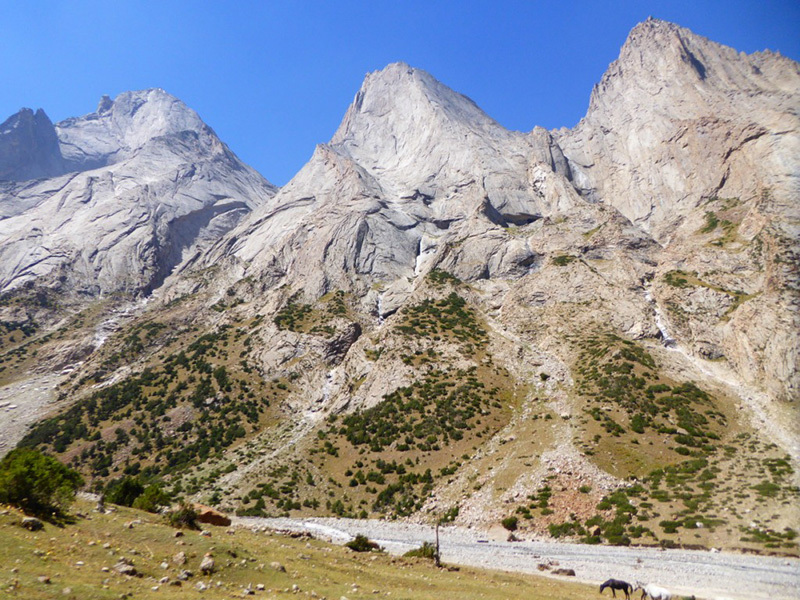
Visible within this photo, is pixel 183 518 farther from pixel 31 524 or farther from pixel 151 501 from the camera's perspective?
pixel 31 524

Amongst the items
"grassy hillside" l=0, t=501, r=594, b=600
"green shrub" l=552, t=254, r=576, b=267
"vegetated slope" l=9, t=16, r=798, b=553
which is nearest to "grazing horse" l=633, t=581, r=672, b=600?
"grassy hillside" l=0, t=501, r=594, b=600

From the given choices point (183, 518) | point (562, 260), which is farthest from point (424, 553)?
point (562, 260)

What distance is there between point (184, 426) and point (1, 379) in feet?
204

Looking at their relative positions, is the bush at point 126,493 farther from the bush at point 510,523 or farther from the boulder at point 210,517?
the bush at point 510,523

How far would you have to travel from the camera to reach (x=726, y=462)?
45031mm

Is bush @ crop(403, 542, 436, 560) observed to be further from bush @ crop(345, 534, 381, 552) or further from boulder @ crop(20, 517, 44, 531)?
boulder @ crop(20, 517, 44, 531)

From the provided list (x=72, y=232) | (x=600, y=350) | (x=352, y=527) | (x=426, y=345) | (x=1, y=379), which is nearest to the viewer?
(x=352, y=527)

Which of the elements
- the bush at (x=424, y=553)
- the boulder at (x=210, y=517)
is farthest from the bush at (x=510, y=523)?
the boulder at (x=210, y=517)

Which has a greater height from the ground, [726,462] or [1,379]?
[1,379]

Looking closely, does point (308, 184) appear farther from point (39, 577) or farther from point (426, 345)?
point (39, 577)

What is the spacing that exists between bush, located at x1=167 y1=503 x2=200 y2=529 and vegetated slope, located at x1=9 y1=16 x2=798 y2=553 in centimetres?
2930

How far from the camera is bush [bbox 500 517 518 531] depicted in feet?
132

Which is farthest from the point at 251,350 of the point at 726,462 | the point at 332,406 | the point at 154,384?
the point at 726,462

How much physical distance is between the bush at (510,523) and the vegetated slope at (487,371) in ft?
1.30
